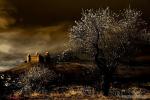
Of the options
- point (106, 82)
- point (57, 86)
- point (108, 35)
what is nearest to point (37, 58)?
point (57, 86)

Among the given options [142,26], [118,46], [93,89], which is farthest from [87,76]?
[142,26]

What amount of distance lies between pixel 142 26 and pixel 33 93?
13.3m

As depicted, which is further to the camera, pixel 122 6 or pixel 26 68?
pixel 26 68

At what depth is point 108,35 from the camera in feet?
151

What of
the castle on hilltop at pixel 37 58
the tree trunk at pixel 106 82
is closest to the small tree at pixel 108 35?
the tree trunk at pixel 106 82

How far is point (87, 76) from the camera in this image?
1868 inches

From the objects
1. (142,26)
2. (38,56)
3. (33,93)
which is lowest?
(33,93)

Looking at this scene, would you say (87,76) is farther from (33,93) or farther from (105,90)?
(33,93)

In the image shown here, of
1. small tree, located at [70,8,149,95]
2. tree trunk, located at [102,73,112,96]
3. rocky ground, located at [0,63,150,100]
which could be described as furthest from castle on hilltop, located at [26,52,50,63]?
tree trunk, located at [102,73,112,96]

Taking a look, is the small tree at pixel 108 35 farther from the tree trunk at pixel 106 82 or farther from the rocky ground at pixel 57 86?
the rocky ground at pixel 57 86

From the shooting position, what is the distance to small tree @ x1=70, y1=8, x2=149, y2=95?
45.6 m

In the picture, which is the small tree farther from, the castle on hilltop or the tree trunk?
the castle on hilltop

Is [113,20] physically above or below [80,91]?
above

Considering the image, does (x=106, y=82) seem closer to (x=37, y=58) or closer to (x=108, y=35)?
(x=108, y=35)
